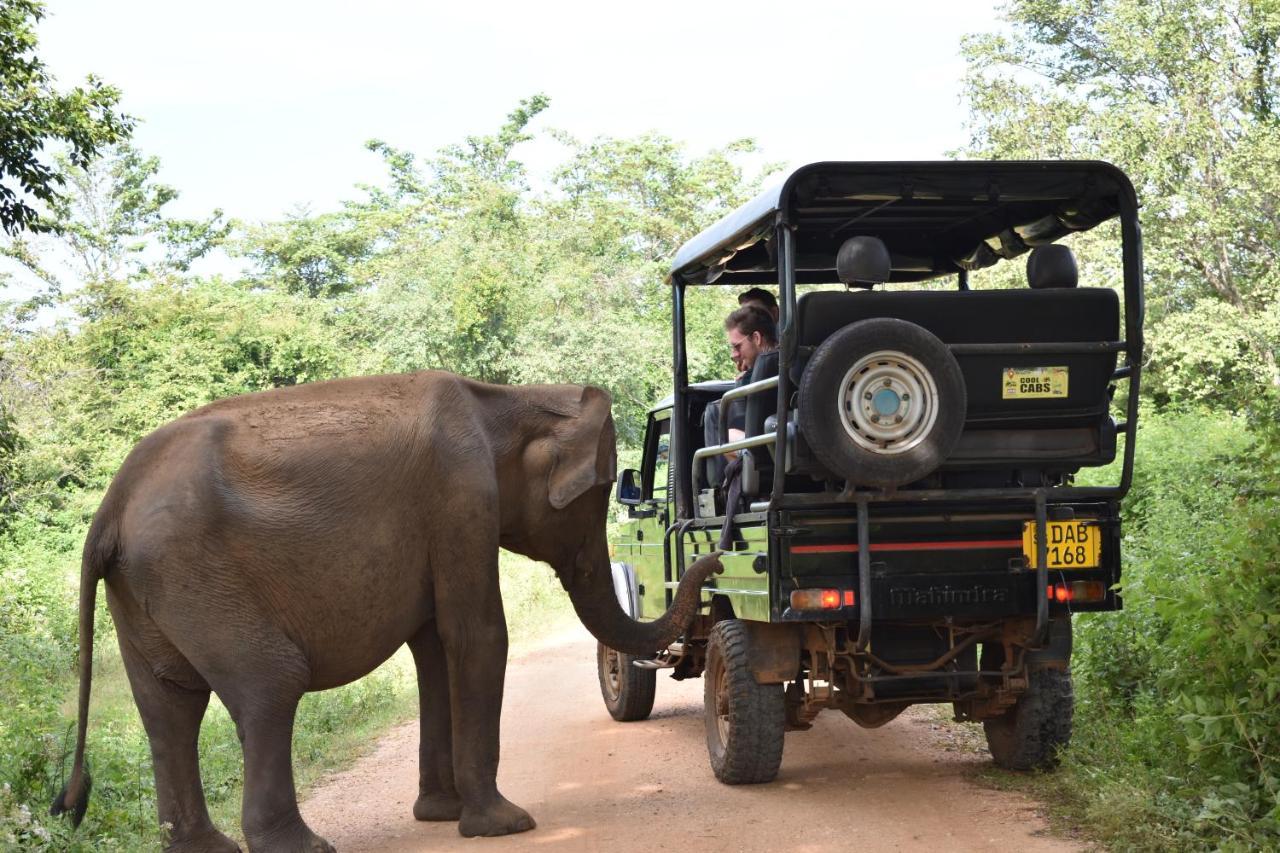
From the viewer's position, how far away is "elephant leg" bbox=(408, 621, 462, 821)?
7043 mm

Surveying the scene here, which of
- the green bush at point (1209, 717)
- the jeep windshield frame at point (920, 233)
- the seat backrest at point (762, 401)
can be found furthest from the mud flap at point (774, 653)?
the green bush at point (1209, 717)

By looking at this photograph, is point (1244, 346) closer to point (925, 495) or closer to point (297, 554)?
point (925, 495)

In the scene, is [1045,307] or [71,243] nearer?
[1045,307]

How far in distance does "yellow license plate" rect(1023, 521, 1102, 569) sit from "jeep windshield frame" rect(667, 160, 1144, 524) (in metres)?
0.14

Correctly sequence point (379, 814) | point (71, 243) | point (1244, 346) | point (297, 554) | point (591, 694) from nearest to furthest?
1. point (297, 554)
2. point (379, 814)
3. point (591, 694)
4. point (1244, 346)
5. point (71, 243)

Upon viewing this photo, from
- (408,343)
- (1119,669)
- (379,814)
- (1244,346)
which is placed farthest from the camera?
(408,343)

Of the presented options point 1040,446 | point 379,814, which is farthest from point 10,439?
point 1040,446

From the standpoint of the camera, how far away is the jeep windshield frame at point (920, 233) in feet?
22.2

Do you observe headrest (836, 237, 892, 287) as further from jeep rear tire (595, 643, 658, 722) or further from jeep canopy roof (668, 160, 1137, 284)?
jeep rear tire (595, 643, 658, 722)

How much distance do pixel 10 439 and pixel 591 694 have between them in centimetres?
560

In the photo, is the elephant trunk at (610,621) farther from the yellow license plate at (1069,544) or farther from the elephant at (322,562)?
the yellow license plate at (1069,544)

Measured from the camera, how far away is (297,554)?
6188 mm

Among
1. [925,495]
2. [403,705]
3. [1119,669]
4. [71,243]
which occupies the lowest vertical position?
[403,705]

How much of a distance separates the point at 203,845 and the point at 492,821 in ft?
4.24
